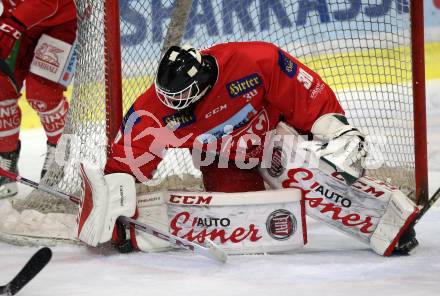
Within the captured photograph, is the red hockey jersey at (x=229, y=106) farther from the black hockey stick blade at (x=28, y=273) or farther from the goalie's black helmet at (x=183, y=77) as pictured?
the black hockey stick blade at (x=28, y=273)

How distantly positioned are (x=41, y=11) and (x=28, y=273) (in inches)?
60.9

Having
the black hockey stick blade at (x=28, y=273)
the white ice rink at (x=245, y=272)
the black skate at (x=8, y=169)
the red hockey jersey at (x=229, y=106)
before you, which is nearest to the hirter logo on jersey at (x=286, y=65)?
the red hockey jersey at (x=229, y=106)

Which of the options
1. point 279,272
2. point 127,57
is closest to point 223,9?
point 127,57

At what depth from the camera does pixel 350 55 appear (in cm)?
318

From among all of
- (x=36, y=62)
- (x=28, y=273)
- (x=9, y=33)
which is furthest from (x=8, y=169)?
(x=28, y=273)

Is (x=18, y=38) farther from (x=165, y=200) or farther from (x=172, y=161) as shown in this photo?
(x=165, y=200)

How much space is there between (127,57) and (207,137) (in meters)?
0.69

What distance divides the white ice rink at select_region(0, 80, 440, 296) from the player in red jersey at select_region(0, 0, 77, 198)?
953mm

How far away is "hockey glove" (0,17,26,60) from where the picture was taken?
3.29 metres

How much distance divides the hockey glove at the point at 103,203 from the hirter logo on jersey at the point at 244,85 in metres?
0.38

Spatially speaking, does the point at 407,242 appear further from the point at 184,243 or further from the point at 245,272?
the point at 184,243

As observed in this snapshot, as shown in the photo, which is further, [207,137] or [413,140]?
[413,140]

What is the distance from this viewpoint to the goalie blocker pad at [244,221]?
241 centimetres

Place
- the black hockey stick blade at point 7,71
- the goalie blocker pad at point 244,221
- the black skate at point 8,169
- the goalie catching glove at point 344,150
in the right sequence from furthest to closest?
the black skate at point 8,169 < the black hockey stick blade at point 7,71 < the goalie blocker pad at point 244,221 < the goalie catching glove at point 344,150
